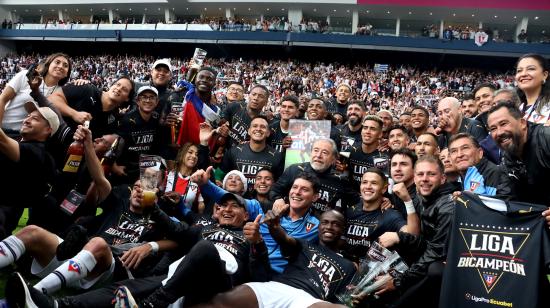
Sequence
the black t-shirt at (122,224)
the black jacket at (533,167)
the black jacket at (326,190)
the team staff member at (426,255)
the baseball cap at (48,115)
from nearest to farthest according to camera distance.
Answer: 1. the black jacket at (533,167)
2. the team staff member at (426,255)
3. the baseball cap at (48,115)
4. the black t-shirt at (122,224)
5. the black jacket at (326,190)

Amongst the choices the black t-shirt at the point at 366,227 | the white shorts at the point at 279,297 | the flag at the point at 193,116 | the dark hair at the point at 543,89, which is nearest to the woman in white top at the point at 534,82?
the dark hair at the point at 543,89

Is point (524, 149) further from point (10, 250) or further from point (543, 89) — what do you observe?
point (10, 250)

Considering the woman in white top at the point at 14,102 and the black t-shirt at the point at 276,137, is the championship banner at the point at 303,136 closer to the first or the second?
the black t-shirt at the point at 276,137

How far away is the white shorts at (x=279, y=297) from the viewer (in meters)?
3.55

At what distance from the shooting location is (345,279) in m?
3.93

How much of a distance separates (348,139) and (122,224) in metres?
3.32

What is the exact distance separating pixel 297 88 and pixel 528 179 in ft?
77.7

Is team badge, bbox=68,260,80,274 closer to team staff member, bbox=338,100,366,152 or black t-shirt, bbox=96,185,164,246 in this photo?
black t-shirt, bbox=96,185,164,246

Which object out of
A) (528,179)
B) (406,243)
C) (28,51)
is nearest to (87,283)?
(406,243)

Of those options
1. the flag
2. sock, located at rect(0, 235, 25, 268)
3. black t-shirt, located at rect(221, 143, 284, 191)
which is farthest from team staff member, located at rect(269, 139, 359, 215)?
sock, located at rect(0, 235, 25, 268)

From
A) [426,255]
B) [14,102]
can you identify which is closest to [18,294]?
[14,102]

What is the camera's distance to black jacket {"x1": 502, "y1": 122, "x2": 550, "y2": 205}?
11.4ft

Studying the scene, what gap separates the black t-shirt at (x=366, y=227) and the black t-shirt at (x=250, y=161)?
1.38m

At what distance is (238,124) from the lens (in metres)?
6.87
